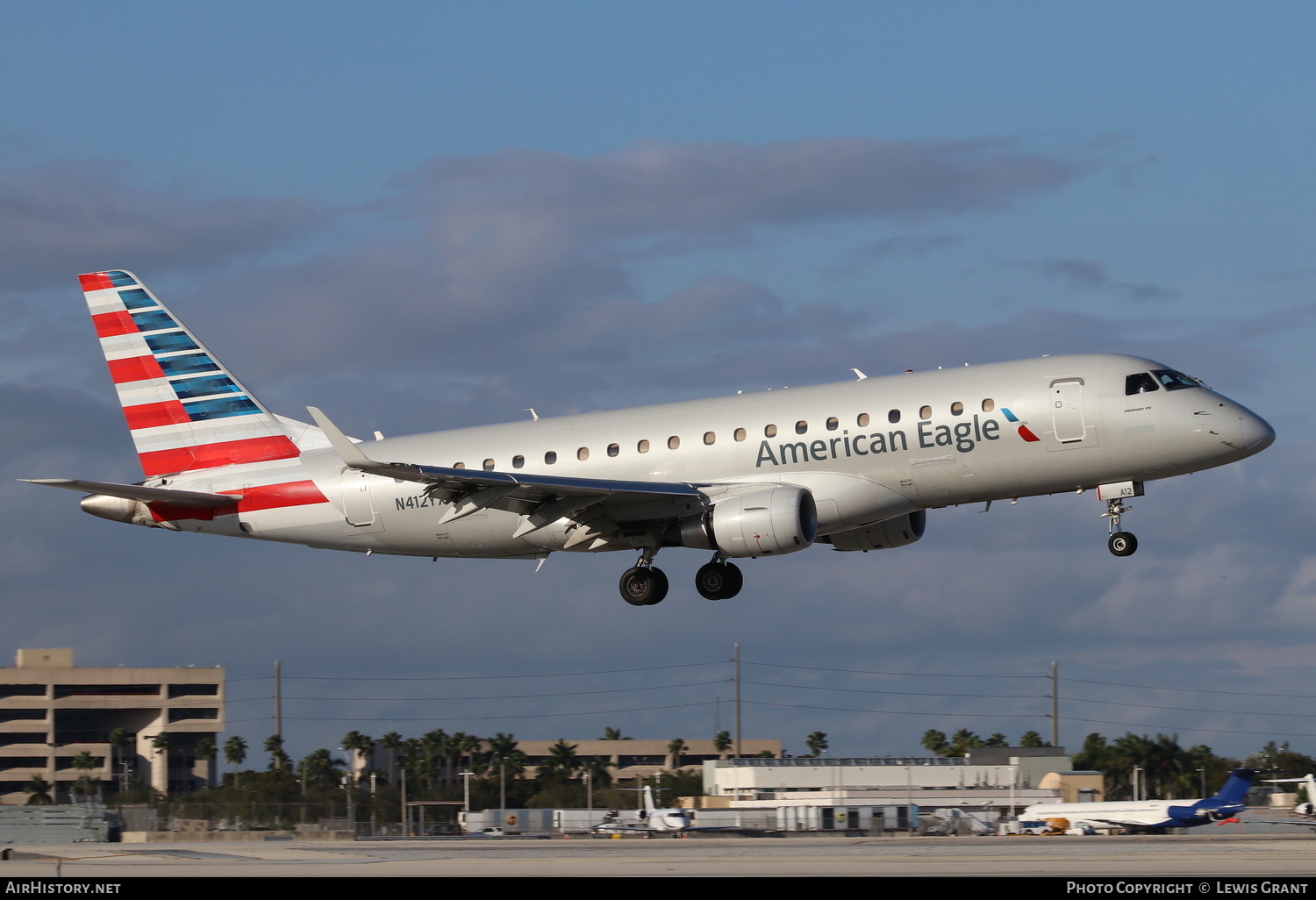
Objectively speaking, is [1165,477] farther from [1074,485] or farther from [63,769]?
[63,769]

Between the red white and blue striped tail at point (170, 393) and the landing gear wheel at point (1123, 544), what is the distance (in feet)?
73.4

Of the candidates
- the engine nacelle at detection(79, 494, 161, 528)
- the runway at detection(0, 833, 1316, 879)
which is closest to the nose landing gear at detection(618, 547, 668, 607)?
the runway at detection(0, 833, 1316, 879)

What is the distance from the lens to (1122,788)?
132375 millimetres

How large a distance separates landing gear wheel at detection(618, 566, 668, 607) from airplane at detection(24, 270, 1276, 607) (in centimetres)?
5

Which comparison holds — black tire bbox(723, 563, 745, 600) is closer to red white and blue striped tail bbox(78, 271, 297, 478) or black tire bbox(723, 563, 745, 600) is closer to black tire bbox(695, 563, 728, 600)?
black tire bbox(695, 563, 728, 600)

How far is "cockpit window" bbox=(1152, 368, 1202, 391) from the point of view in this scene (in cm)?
3662

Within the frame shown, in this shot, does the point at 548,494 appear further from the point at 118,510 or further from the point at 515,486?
the point at 118,510

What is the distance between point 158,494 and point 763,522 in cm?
1690

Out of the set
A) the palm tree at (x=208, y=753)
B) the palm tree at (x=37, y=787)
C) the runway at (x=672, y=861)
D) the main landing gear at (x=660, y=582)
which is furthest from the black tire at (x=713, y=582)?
the palm tree at (x=208, y=753)

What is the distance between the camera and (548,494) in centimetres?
3841

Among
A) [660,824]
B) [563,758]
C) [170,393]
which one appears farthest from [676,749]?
[170,393]

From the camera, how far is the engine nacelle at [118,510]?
4344 centimetres

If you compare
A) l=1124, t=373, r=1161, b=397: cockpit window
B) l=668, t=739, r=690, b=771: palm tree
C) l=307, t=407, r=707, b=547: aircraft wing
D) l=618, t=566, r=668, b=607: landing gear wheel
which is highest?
l=1124, t=373, r=1161, b=397: cockpit window
